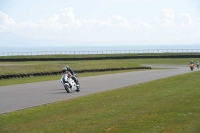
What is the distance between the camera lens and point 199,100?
17422mm

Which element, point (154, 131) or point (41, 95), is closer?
point (154, 131)

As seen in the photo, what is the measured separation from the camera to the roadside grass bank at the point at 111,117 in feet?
38.3

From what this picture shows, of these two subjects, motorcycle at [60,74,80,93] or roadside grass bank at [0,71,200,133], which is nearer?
roadside grass bank at [0,71,200,133]

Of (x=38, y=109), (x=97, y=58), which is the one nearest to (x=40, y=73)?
(x=38, y=109)

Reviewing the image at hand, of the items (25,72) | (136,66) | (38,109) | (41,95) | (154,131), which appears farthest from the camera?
(136,66)

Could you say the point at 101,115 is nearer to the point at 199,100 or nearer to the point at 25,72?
the point at 199,100

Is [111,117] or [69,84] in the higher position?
[111,117]

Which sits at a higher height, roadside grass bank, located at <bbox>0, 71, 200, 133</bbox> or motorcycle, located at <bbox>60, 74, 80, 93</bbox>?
roadside grass bank, located at <bbox>0, 71, 200, 133</bbox>

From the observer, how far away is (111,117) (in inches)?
533

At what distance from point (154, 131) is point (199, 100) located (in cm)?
679

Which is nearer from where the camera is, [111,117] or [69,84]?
[111,117]

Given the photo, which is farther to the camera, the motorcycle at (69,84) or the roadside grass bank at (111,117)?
the motorcycle at (69,84)

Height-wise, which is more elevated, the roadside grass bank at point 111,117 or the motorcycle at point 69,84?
the roadside grass bank at point 111,117

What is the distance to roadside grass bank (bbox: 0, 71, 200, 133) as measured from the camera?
460 inches
